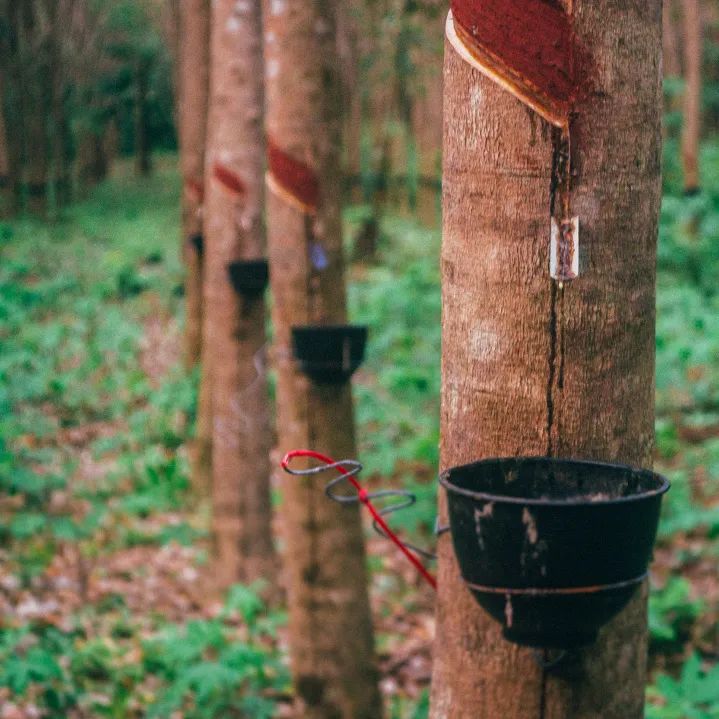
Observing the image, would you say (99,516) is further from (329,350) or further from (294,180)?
(294,180)

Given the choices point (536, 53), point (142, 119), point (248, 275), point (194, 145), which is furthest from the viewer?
point (142, 119)

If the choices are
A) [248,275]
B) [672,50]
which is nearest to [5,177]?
[672,50]

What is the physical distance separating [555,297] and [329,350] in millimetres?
2335

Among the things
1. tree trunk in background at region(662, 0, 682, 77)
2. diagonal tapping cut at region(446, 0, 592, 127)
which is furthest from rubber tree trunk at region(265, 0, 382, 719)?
tree trunk in background at region(662, 0, 682, 77)

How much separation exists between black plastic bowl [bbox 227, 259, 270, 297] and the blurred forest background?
4.58 ft

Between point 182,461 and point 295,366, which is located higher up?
point 295,366

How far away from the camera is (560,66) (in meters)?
1.57

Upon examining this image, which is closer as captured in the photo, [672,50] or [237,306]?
[237,306]

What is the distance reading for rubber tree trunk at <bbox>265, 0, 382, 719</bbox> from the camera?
3.97 meters

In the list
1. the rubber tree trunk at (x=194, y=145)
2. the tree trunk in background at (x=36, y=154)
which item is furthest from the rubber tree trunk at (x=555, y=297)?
the tree trunk in background at (x=36, y=154)

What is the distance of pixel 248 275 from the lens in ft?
19.8

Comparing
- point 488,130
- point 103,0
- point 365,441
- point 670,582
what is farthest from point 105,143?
point 488,130

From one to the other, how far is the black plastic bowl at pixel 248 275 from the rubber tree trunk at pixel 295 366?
70.4 inches

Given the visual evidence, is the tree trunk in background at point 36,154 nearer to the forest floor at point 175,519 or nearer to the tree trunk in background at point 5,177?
the tree trunk in background at point 5,177
